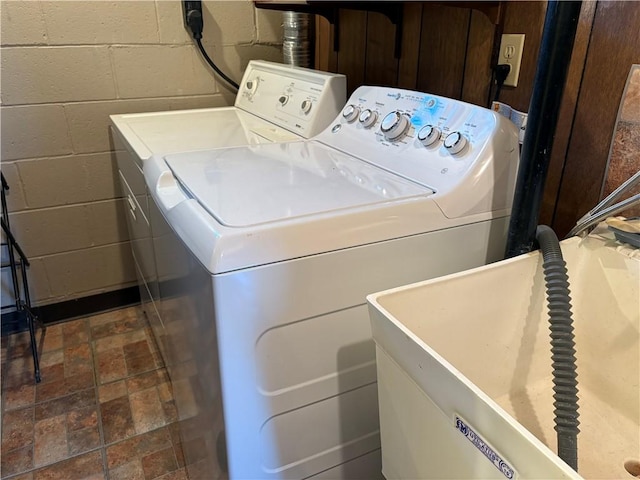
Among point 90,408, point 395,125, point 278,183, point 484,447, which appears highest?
point 395,125

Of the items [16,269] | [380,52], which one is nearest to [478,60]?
[380,52]

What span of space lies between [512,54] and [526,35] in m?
0.05

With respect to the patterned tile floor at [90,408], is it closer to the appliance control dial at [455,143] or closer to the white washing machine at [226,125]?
the white washing machine at [226,125]

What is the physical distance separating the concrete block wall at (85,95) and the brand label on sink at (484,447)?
1.75 metres

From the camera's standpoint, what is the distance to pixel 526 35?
Result: 1.09m

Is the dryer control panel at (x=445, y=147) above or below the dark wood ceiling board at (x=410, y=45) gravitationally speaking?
below

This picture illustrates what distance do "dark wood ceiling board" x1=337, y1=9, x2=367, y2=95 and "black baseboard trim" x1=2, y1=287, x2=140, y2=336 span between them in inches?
51.8

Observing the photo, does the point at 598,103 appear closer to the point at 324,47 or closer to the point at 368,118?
the point at 368,118

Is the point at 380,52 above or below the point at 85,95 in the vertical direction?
above

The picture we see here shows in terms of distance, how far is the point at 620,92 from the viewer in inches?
37.6

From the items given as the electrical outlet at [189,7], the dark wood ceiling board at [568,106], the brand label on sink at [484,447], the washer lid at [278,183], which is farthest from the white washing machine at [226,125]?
the brand label on sink at [484,447]

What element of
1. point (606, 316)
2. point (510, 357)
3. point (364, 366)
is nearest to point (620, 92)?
point (606, 316)

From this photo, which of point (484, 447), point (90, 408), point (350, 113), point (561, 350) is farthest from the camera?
point (90, 408)

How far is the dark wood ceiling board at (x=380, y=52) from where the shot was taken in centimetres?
153
